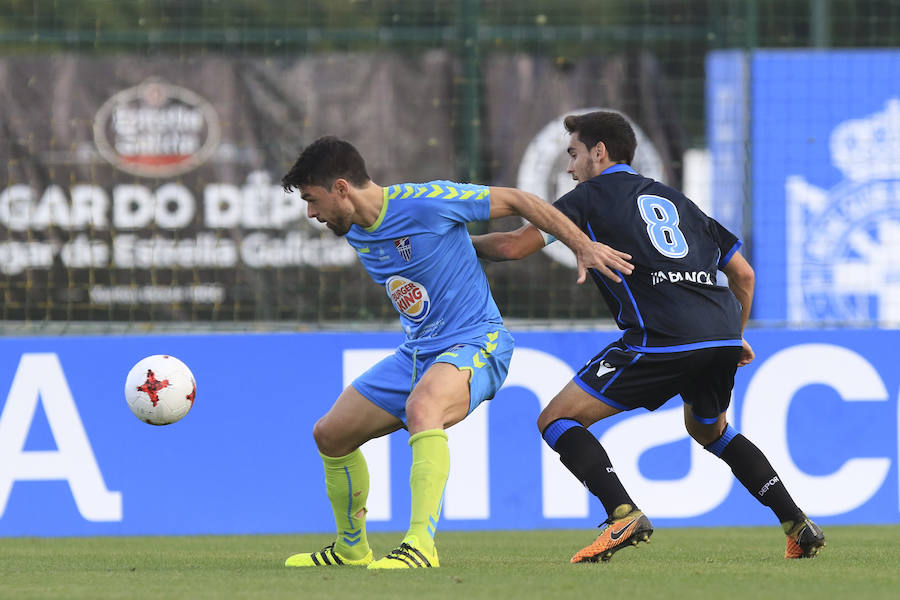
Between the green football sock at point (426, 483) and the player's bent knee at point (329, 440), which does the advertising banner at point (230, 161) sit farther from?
the green football sock at point (426, 483)

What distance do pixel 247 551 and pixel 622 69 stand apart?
416 centimetres

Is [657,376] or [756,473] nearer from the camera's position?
[657,376]

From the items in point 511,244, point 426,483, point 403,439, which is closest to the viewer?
point 426,483

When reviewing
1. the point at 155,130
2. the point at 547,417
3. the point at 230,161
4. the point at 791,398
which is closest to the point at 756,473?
the point at 547,417

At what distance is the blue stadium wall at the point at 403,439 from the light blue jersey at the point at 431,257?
106 inches

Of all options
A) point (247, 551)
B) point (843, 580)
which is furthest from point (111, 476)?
point (843, 580)

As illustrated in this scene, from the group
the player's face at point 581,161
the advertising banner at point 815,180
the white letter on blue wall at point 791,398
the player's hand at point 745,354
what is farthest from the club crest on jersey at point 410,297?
the advertising banner at point 815,180

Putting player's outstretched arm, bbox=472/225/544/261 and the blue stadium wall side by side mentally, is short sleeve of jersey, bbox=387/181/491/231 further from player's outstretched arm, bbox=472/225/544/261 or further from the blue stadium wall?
the blue stadium wall

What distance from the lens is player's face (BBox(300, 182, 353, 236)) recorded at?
18.7ft

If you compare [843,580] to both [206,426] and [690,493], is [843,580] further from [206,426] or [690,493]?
[206,426]

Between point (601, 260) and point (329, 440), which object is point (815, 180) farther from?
point (329, 440)

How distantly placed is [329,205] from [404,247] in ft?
1.12

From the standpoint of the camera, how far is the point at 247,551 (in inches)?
283

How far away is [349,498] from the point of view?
6121 millimetres
